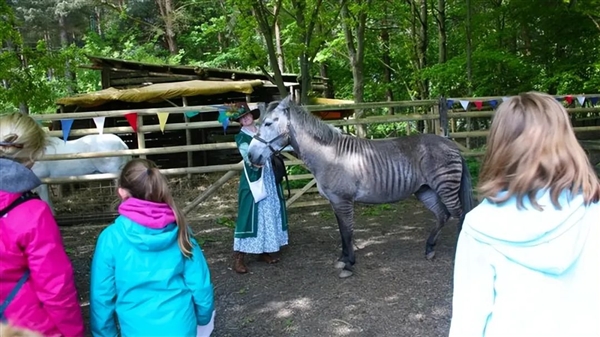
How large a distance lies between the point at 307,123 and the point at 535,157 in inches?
121

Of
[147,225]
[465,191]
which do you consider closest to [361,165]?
[465,191]

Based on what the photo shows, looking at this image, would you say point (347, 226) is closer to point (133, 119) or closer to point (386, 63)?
point (133, 119)

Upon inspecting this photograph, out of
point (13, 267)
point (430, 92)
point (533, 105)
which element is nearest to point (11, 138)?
point (13, 267)

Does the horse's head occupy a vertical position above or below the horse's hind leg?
above

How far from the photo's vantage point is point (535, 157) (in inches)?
52.1

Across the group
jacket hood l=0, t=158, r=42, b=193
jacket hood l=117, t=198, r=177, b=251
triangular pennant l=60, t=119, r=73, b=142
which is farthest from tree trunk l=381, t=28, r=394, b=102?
jacket hood l=0, t=158, r=42, b=193

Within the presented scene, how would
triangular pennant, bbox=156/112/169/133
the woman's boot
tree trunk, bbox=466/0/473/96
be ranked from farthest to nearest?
tree trunk, bbox=466/0/473/96
triangular pennant, bbox=156/112/169/133
the woman's boot

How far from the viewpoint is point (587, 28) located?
889 cm

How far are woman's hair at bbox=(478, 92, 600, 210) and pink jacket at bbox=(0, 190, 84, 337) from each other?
1705mm

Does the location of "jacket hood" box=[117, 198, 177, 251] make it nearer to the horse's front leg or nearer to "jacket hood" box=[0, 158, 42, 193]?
"jacket hood" box=[0, 158, 42, 193]

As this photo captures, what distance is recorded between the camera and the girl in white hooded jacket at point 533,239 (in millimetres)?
1293

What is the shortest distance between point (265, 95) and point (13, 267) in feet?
34.6

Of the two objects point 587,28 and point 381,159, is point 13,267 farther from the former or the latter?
point 587,28

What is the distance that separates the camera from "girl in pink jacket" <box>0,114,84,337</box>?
1837mm
